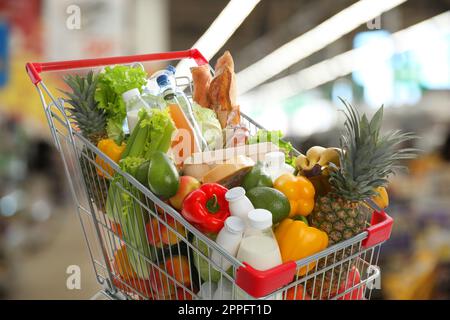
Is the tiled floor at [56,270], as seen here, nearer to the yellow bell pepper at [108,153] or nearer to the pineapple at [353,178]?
the yellow bell pepper at [108,153]

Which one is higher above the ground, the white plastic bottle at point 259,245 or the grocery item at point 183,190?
the grocery item at point 183,190

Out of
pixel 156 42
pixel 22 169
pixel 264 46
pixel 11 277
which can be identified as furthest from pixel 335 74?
pixel 11 277

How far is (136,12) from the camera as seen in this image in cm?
799

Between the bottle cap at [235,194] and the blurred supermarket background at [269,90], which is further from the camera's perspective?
the blurred supermarket background at [269,90]

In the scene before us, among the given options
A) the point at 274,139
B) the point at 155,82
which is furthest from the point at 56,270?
the point at 274,139

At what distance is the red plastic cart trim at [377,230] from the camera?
152 centimetres

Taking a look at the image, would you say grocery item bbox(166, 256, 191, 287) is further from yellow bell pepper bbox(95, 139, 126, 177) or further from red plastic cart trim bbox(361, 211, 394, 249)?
red plastic cart trim bbox(361, 211, 394, 249)

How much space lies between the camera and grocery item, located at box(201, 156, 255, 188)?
155cm

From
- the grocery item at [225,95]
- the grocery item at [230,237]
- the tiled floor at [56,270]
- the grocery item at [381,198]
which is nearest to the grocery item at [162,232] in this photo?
the grocery item at [230,237]

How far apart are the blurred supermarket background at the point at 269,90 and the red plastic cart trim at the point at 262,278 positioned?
504 mm

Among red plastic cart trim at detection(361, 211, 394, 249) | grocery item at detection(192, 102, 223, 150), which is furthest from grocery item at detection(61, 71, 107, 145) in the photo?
red plastic cart trim at detection(361, 211, 394, 249)

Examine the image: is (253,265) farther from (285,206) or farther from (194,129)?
(194,129)
